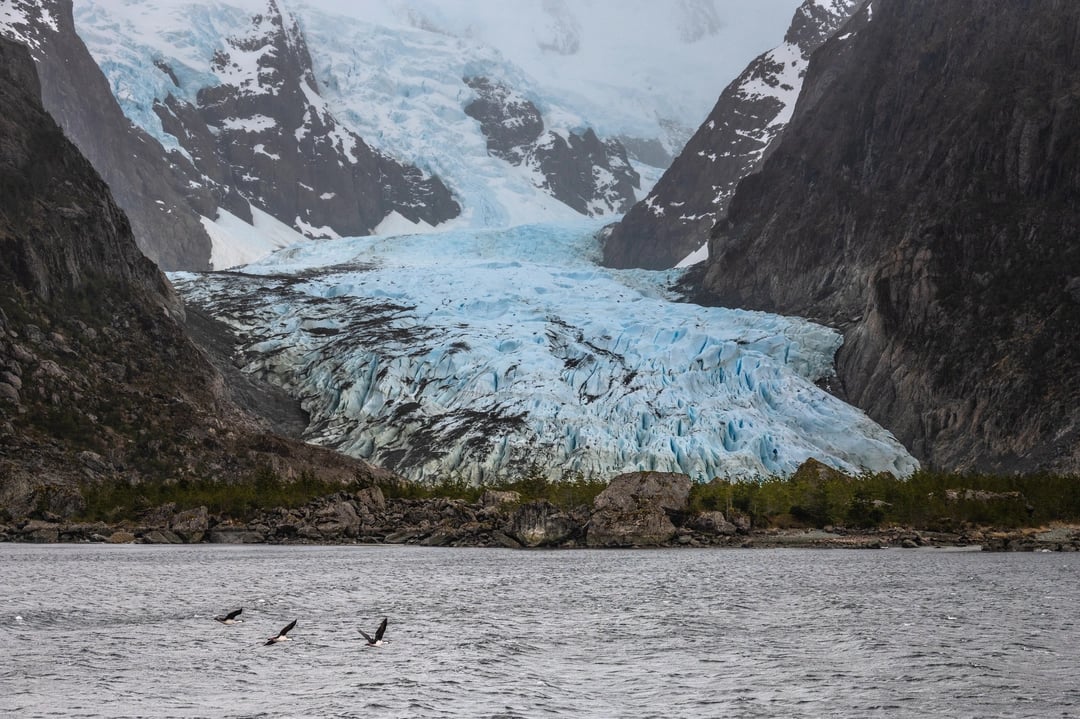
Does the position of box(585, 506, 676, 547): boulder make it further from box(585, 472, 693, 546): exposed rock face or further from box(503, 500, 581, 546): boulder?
box(503, 500, 581, 546): boulder

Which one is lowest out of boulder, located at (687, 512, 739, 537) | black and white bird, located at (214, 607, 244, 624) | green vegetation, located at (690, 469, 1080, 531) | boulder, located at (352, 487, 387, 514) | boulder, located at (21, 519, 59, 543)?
black and white bird, located at (214, 607, 244, 624)

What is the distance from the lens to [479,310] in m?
141

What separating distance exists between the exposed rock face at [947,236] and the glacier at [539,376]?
7.41m

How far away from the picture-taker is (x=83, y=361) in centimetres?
9675

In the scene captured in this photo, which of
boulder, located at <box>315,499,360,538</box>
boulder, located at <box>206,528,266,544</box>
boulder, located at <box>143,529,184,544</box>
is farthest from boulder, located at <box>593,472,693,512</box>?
boulder, located at <box>143,529,184,544</box>

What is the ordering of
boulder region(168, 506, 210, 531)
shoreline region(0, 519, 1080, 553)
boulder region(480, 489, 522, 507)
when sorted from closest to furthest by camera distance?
shoreline region(0, 519, 1080, 553) < boulder region(168, 506, 210, 531) < boulder region(480, 489, 522, 507)

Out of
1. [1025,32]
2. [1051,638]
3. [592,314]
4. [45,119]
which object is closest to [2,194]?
[45,119]

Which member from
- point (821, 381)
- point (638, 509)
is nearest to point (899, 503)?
point (638, 509)

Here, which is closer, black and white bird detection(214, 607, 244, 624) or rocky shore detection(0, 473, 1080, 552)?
black and white bird detection(214, 607, 244, 624)

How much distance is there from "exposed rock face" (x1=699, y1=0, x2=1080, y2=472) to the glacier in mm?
7413

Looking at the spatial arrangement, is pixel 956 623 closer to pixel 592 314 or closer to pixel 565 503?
pixel 565 503

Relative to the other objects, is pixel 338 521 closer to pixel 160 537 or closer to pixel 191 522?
pixel 191 522

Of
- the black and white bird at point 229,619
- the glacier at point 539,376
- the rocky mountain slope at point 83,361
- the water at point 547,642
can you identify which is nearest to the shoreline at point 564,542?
the rocky mountain slope at point 83,361

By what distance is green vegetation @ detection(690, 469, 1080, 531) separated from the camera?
253ft
